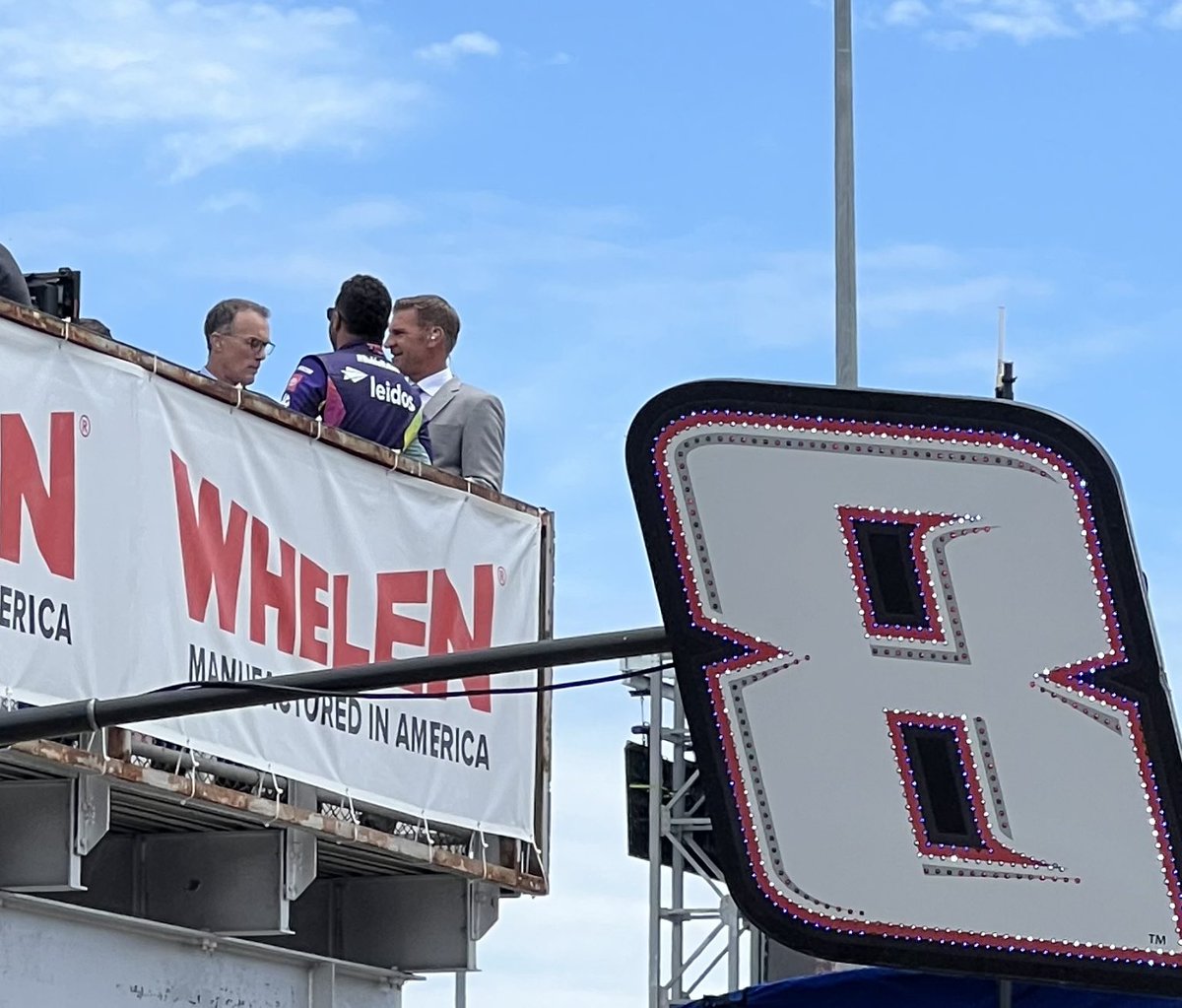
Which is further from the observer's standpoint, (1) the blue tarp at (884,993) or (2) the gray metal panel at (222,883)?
(2) the gray metal panel at (222,883)

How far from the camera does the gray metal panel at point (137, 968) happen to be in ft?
36.3

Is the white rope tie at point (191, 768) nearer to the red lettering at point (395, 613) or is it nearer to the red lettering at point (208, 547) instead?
the red lettering at point (208, 547)

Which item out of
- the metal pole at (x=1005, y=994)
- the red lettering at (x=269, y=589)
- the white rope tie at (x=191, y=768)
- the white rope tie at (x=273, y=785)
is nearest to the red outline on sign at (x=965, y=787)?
Answer: the metal pole at (x=1005, y=994)

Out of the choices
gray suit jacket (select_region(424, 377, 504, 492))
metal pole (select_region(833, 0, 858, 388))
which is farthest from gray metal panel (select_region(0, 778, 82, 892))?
metal pole (select_region(833, 0, 858, 388))

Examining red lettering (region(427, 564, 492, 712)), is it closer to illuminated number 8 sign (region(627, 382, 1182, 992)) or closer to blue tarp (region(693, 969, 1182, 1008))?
blue tarp (region(693, 969, 1182, 1008))

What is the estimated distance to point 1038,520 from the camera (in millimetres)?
9094

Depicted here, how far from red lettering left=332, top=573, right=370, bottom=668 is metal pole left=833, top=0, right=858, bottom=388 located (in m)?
5.05

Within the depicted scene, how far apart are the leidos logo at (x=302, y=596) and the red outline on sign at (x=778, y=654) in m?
3.05

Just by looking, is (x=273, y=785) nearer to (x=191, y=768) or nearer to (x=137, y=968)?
(x=191, y=768)

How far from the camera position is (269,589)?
1231 cm

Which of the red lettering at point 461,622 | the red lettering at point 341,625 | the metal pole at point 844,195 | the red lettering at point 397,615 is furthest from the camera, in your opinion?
the metal pole at point 844,195

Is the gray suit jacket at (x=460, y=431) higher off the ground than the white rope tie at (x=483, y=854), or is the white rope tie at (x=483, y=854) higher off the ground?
the gray suit jacket at (x=460, y=431)

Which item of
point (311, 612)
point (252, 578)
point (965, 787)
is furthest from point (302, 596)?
point (965, 787)

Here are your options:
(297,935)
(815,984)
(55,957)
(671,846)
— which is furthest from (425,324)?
(671,846)
